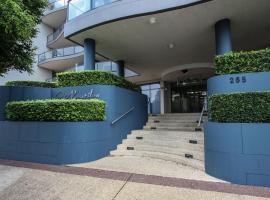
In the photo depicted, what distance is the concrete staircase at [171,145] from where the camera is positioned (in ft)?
23.2

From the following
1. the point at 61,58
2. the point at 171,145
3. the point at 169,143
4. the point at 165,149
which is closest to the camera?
the point at 165,149

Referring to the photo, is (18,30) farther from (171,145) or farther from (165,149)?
(171,145)

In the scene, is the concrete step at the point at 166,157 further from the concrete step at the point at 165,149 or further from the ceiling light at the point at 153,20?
the ceiling light at the point at 153,20

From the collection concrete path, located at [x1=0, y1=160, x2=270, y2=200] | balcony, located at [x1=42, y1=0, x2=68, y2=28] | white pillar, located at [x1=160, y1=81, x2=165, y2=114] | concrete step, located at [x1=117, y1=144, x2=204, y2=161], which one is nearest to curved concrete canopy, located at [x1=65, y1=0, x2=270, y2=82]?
white pillar, located at [x1=160, y1=81, x2=165, y2=114]

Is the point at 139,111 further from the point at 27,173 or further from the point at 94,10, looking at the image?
the point at 27,173

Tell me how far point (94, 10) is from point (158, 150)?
6052 millimetres

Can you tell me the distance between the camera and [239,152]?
202 inches

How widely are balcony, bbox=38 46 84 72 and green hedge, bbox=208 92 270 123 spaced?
51.6 ft

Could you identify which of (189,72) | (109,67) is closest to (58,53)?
(109,67)

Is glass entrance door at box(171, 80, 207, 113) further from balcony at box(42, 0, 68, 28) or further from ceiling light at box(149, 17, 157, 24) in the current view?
balcony at box(42, 0, 68, 28)

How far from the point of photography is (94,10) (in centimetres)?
920

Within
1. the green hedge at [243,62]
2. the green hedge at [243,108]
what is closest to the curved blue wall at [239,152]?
the green hedge at [243,108]

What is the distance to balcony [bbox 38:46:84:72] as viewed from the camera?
19.9 m

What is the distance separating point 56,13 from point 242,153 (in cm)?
2194
